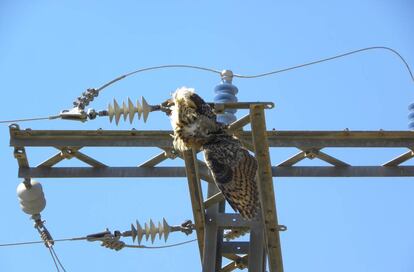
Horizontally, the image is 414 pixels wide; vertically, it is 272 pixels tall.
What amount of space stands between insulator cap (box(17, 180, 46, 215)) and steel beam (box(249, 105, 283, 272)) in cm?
229

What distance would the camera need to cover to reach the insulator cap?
930 centimetres

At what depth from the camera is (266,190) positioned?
801cm

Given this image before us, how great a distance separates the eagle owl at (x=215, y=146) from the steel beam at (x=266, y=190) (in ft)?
0.69

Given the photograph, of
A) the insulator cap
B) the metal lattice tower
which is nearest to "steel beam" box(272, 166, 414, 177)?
the metal lattice tower

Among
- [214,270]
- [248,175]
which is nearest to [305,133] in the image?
[248,175]

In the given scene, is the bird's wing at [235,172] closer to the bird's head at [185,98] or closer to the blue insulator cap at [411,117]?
the bird's head at [185,98]

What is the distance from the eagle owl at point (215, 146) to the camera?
26.6 ft

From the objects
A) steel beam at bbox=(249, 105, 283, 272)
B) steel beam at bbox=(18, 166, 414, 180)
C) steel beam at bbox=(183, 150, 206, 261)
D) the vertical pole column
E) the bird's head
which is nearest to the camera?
steel beam at bbox=(249, 105, 283, 272)

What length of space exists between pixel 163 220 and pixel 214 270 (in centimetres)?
78

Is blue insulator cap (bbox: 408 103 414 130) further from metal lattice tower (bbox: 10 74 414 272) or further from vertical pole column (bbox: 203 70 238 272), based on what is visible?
vertical pole column (bbox: 203 70 238 272)

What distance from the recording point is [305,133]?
8719 mm

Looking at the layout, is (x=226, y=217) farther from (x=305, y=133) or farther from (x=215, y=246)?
(x=305, y=133)

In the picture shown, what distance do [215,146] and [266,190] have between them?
539 mm

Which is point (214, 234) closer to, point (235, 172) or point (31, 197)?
point (235, 172)
